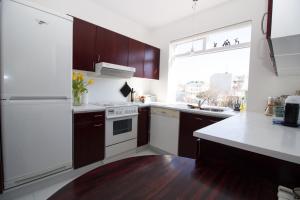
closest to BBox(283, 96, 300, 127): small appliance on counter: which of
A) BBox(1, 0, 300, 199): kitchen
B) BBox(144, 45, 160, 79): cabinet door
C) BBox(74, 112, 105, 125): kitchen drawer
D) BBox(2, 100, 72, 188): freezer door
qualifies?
BBox(1, 0, 300, 199): kitchen

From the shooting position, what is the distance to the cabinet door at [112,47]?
2.33 metres

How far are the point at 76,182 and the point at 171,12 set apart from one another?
304 centimetres

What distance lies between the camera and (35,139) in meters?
1.53

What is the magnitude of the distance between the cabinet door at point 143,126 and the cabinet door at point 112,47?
1.00 m

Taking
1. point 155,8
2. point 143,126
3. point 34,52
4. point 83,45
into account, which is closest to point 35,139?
point 34,52

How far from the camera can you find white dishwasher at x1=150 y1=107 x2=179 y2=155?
98.0 inches

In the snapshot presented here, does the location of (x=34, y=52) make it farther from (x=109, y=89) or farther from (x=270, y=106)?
(x=270, y=106)

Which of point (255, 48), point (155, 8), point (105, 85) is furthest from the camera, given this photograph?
point (105, 85)

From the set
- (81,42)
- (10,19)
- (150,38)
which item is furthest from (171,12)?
(10,19)

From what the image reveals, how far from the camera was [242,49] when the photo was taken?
2420 millimetres

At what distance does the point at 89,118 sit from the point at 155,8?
226 cm

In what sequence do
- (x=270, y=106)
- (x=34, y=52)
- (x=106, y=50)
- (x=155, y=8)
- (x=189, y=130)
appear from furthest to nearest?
(x=155, y=8) → (x=106, y=50) → (x=189, y=130) → (x=270, y=106) → (x=34, y=52)

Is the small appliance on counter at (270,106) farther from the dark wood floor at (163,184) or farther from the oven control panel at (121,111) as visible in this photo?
the oven control panel at (121,111)

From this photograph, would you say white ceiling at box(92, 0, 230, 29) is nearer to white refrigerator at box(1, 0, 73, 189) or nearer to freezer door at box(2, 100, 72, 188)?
white refrigerator at box(1, 0, 73, 189)
